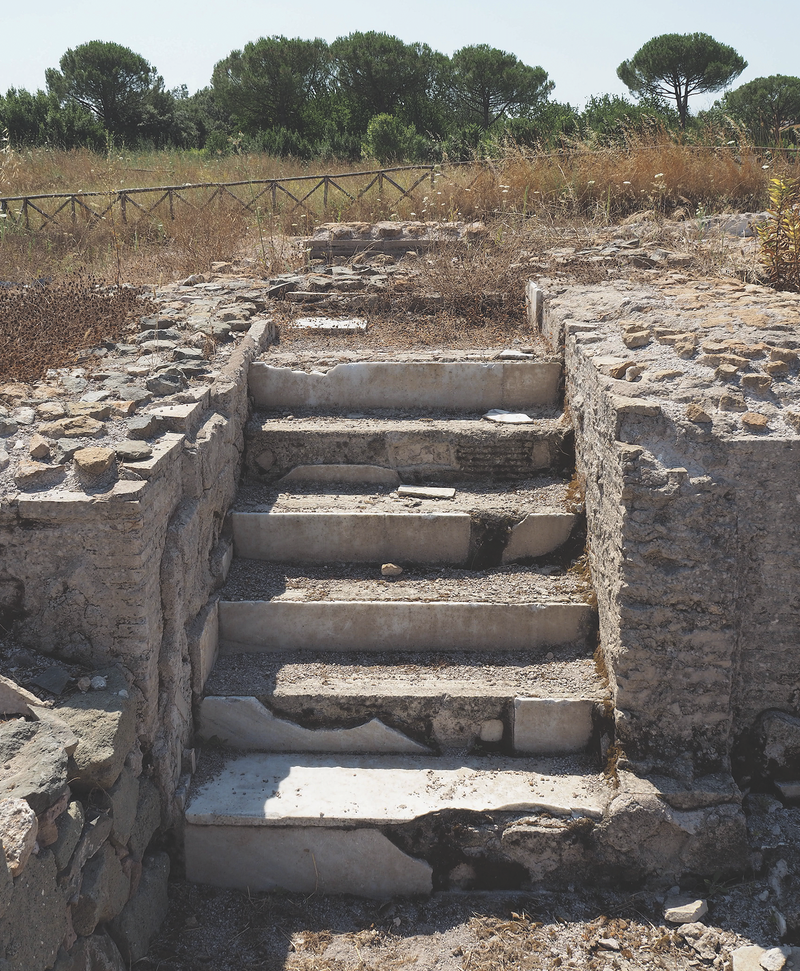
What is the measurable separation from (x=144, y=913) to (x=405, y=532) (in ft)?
6.28

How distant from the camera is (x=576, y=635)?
3.49 m

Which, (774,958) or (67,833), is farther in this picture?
(774,958)

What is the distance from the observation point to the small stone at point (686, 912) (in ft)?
9.13

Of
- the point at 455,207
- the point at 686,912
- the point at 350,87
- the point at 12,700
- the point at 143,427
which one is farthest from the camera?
the point at 350,87

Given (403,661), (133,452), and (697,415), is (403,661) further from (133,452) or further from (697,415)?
(697,415)

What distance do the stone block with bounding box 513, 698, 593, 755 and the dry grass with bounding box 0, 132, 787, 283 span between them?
528cm

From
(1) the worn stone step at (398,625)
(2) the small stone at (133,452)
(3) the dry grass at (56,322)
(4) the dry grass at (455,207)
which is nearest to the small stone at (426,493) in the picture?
(1) the worn stone step at (398,625)

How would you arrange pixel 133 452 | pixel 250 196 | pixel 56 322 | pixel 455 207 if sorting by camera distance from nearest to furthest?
pixel 133 452, pixel 56 322, pixel 455 207, pixel 250 196

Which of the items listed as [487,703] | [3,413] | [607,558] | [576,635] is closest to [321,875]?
[487,703]

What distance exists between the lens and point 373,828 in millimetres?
2891

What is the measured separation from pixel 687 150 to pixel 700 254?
3.04m

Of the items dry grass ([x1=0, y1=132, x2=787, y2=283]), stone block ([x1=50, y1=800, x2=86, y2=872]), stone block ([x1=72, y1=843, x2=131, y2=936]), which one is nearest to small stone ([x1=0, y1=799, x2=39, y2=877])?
stone block ([x1=50, y1=800, x2=86, y2=872])

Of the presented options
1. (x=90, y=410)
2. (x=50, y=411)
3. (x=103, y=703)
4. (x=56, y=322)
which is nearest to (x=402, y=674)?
(x=103, y=703)

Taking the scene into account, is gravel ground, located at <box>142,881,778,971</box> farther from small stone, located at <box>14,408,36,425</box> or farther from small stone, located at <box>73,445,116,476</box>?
small stone, located at <box>14,408,36,425</box>
